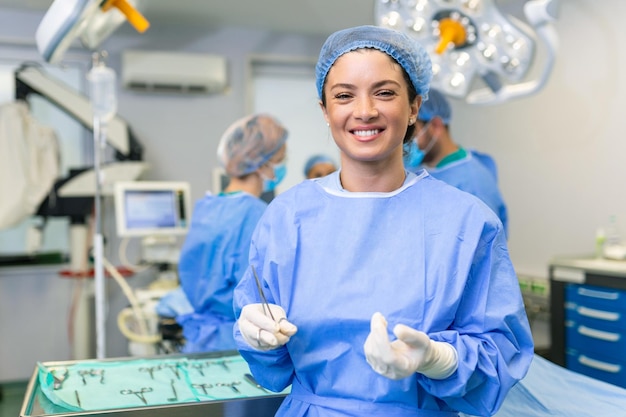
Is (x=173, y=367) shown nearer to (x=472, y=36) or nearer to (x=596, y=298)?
(x=472, y=36)

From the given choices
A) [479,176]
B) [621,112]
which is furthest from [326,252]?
[621,112]

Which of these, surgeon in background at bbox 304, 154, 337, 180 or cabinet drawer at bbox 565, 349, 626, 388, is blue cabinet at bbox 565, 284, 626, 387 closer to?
cabinet drawer at bbox 565, 349, 626, 388

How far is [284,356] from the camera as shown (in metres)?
1.21

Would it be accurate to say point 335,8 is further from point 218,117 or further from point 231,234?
point 231,234

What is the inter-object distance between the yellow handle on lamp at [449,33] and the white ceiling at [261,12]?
1.85 metres

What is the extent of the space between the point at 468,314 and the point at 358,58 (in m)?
0.50

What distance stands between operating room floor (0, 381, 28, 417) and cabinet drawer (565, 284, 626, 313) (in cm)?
329

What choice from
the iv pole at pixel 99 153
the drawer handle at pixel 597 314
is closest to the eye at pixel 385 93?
the iv pole at pixel 99 153

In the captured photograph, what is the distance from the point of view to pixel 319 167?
Answer: 417 centimetres

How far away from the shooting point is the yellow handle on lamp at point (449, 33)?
2432 millimetres

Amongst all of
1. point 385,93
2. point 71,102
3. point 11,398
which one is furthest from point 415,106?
point 11,398

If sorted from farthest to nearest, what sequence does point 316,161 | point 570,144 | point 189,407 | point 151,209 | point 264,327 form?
point 316,161, point 570,144, point 151,209, point 189,407, point 264,327

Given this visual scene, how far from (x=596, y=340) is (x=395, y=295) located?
2.42m

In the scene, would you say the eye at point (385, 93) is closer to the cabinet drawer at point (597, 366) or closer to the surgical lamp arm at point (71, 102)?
the cabinet drawer at point (597, 366)
